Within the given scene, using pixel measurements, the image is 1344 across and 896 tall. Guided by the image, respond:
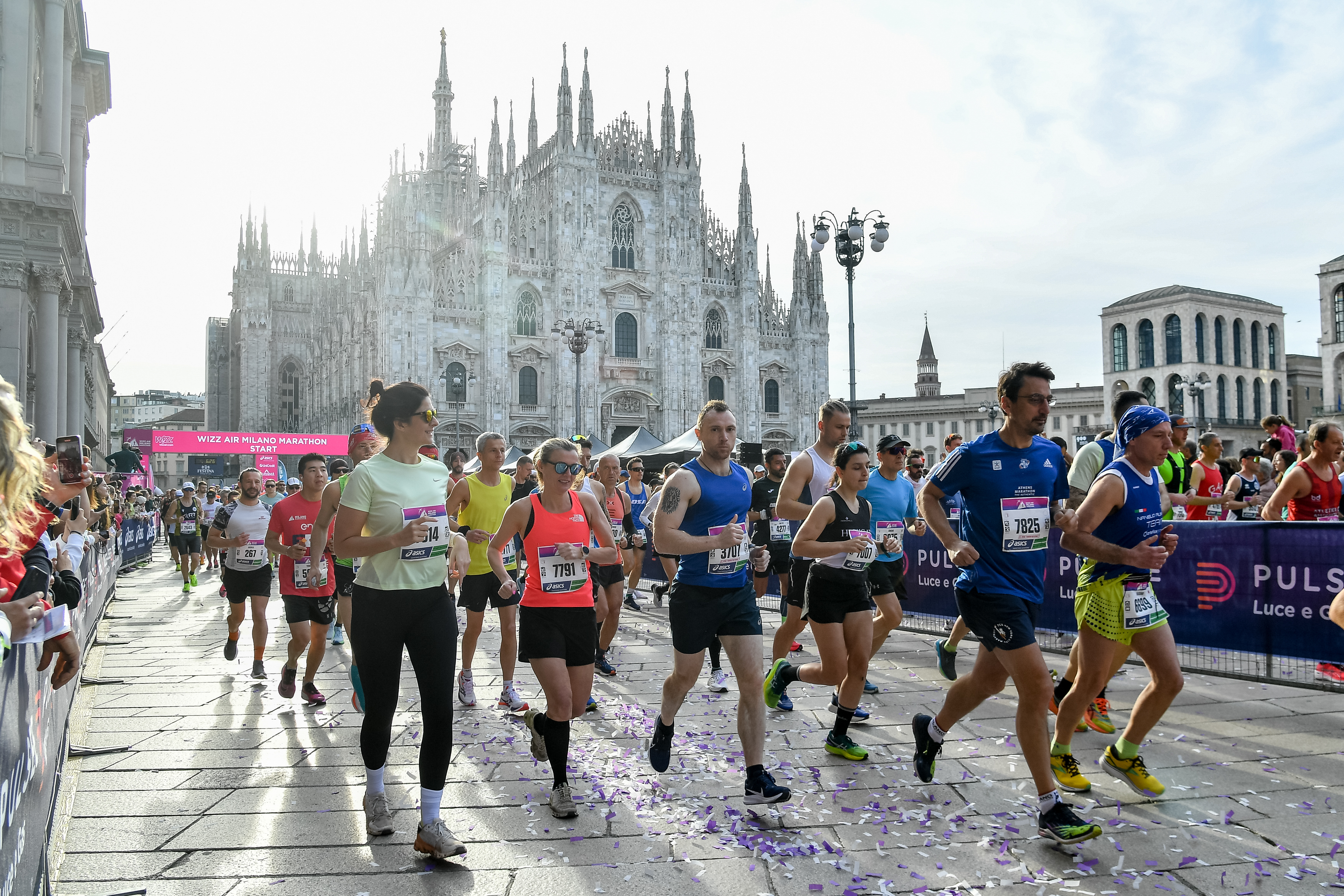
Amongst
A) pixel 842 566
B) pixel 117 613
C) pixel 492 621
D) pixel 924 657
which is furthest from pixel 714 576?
pixel 117 613

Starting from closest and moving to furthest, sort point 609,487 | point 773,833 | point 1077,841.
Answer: point 1077,841, point 773,833, point 609,487

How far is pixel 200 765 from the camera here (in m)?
5.30

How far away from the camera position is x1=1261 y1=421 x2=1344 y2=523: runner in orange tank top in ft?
23.6

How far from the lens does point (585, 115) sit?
165ft

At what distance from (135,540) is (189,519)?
8505mm

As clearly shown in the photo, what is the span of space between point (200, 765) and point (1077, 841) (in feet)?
15.5

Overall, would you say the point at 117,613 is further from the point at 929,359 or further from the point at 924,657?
the point at 929,359

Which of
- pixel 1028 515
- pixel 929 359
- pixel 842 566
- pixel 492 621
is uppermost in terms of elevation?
pixel 929 359

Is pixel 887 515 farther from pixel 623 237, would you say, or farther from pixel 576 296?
pixel 623 237

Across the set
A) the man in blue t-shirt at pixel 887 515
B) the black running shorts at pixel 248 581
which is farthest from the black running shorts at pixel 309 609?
the man in blue t-shirt at pixel 887 515

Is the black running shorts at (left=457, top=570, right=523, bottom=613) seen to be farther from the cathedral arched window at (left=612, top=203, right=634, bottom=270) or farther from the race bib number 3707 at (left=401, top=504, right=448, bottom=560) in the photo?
the cathedral arched window at (left=612, top=203, right=634, bottom=270)

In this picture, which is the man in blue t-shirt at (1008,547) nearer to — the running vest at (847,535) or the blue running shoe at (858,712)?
the running vest at (847,535)

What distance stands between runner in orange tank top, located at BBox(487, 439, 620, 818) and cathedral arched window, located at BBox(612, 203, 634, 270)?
158 feet

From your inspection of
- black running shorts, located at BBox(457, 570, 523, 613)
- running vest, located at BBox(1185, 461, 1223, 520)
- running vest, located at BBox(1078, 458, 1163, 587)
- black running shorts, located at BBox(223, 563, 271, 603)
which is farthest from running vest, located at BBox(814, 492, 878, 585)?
running vest, located at BBox(1185, 461, 1223, 520)
